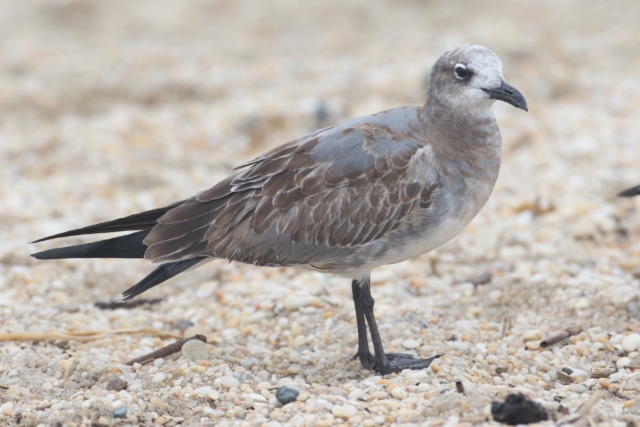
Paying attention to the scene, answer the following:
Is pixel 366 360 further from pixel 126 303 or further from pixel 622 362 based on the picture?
pixel 126 303

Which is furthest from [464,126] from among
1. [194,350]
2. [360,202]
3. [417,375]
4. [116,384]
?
[116,384]

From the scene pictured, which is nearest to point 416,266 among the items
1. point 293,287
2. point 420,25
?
point 293,287

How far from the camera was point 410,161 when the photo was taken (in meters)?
4.98

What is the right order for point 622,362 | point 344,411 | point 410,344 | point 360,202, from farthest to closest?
point 410,344
point 360,202
point 622,362
point 344,411

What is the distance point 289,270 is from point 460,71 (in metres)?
2.44

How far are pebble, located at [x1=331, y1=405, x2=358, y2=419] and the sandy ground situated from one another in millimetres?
44

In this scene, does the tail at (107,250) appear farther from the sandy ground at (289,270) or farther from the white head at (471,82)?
the white head at (471,82)

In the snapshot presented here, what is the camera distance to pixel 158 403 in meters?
4.45

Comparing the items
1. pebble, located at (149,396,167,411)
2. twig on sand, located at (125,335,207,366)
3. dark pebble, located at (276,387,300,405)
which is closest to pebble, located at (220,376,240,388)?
dark pebble, located at (276,387,300,405)

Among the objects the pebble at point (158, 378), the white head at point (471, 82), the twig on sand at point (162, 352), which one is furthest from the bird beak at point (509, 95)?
the pebble at point (158, 378)

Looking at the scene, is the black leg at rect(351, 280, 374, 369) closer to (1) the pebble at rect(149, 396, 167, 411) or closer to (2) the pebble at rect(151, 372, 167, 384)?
(2) the pebble at rect(151, 372, 167, 384)

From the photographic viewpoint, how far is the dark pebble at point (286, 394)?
4480mm

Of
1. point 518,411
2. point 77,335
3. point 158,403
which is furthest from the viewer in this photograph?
point 77,335

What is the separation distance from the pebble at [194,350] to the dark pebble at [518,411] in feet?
6.66
